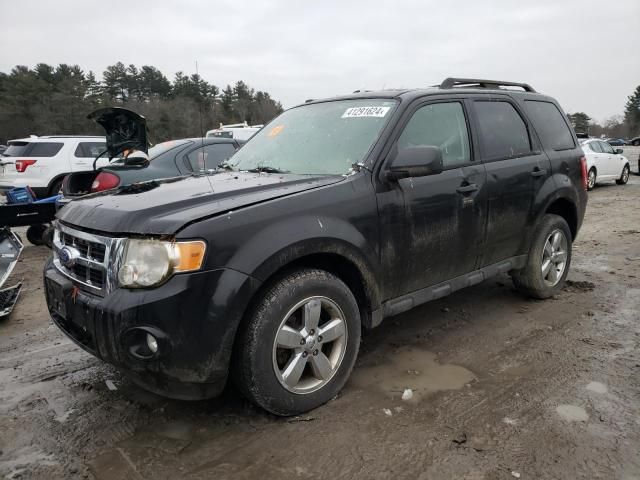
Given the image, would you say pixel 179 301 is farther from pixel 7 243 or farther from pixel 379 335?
pixel 7 243

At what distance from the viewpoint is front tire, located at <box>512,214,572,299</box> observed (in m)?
4.36

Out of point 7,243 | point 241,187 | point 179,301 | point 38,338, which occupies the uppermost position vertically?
point 241,187

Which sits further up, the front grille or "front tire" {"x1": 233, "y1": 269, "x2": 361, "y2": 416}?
the front grille

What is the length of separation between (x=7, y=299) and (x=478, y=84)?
498cm

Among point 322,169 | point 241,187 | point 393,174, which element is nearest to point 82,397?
point 241,187

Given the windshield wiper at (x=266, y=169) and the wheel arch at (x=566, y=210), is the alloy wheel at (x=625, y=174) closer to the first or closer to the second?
the wheel arch at (x=566, y=210)

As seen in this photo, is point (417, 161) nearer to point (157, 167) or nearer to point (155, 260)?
point (155, 260)

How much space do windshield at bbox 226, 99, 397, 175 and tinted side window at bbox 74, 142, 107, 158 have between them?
351 inches

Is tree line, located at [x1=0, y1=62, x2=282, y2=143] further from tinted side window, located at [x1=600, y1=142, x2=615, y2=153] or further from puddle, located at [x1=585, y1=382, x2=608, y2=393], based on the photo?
puddle, located at [x1=585, y1=382, x2=608, y2=393]

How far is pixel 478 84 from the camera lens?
4.28 metres

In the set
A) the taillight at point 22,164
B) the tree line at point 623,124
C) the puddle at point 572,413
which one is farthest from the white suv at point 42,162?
the tree line at point 623,124

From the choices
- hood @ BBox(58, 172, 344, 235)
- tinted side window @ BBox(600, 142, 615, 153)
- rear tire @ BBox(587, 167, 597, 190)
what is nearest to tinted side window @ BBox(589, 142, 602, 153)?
tinted side window @ BBox(600, 142, 615, 153)

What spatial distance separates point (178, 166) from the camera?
258 inches

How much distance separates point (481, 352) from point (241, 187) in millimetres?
2183
